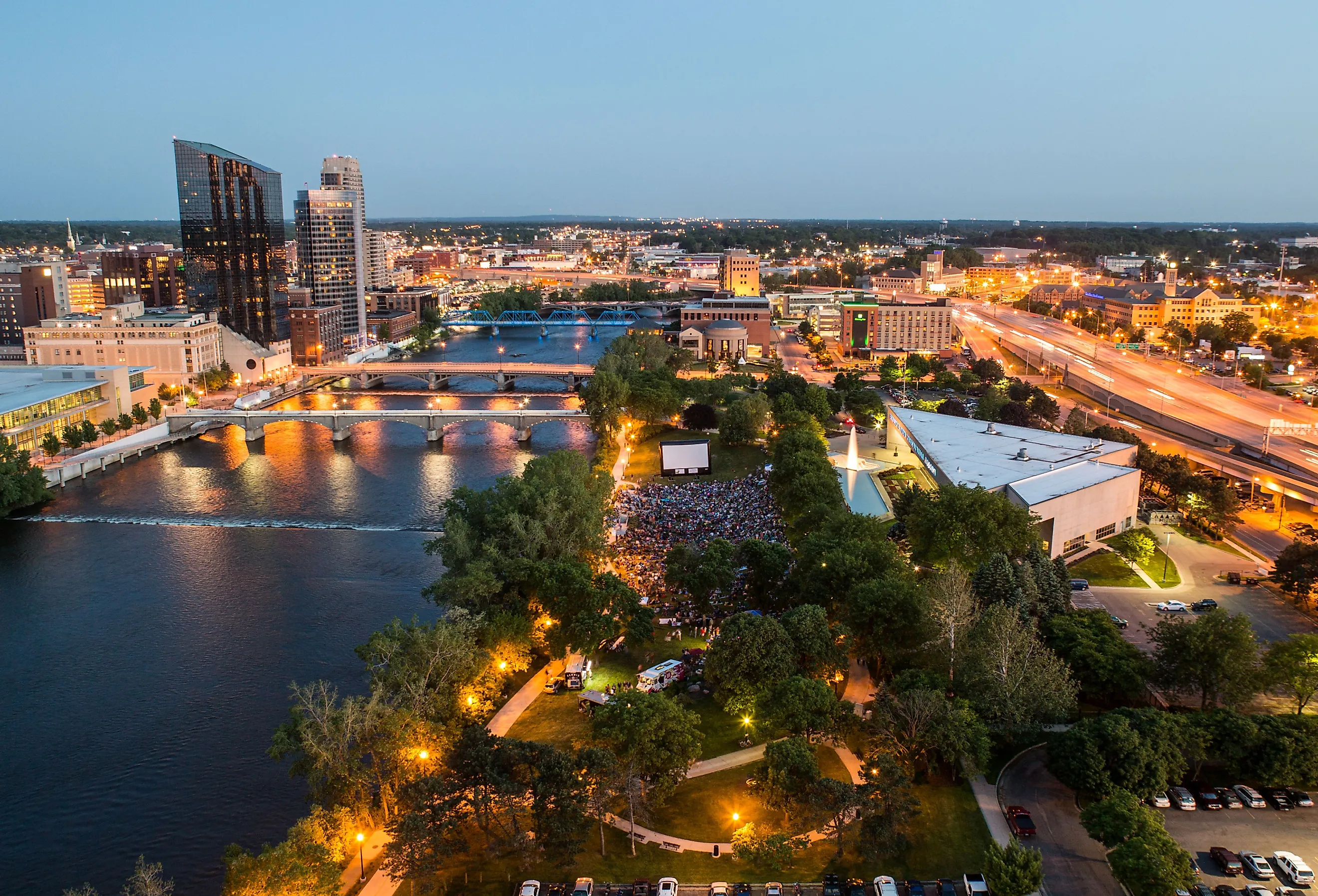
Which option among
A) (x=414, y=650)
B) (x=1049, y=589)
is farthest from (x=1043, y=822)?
(x=414, y=650)

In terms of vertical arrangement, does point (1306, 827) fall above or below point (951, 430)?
below

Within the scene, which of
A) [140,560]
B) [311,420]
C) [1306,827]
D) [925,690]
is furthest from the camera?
[311,420]

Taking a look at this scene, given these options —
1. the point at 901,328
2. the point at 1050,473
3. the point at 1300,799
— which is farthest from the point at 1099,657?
the point at 901,328

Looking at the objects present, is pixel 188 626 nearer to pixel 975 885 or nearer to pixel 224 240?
pixel 975 885

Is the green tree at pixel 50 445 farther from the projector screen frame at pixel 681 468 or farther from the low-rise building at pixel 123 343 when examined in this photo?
the projector screen frame at pixel 681 468

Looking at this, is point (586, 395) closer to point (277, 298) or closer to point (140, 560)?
point (140, 560)

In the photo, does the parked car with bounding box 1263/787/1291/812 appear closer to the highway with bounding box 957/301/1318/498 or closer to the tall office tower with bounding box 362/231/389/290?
the highway with bounding box 957/301/1318/498

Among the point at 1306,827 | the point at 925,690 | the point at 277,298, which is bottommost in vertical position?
the point at 1306,827
